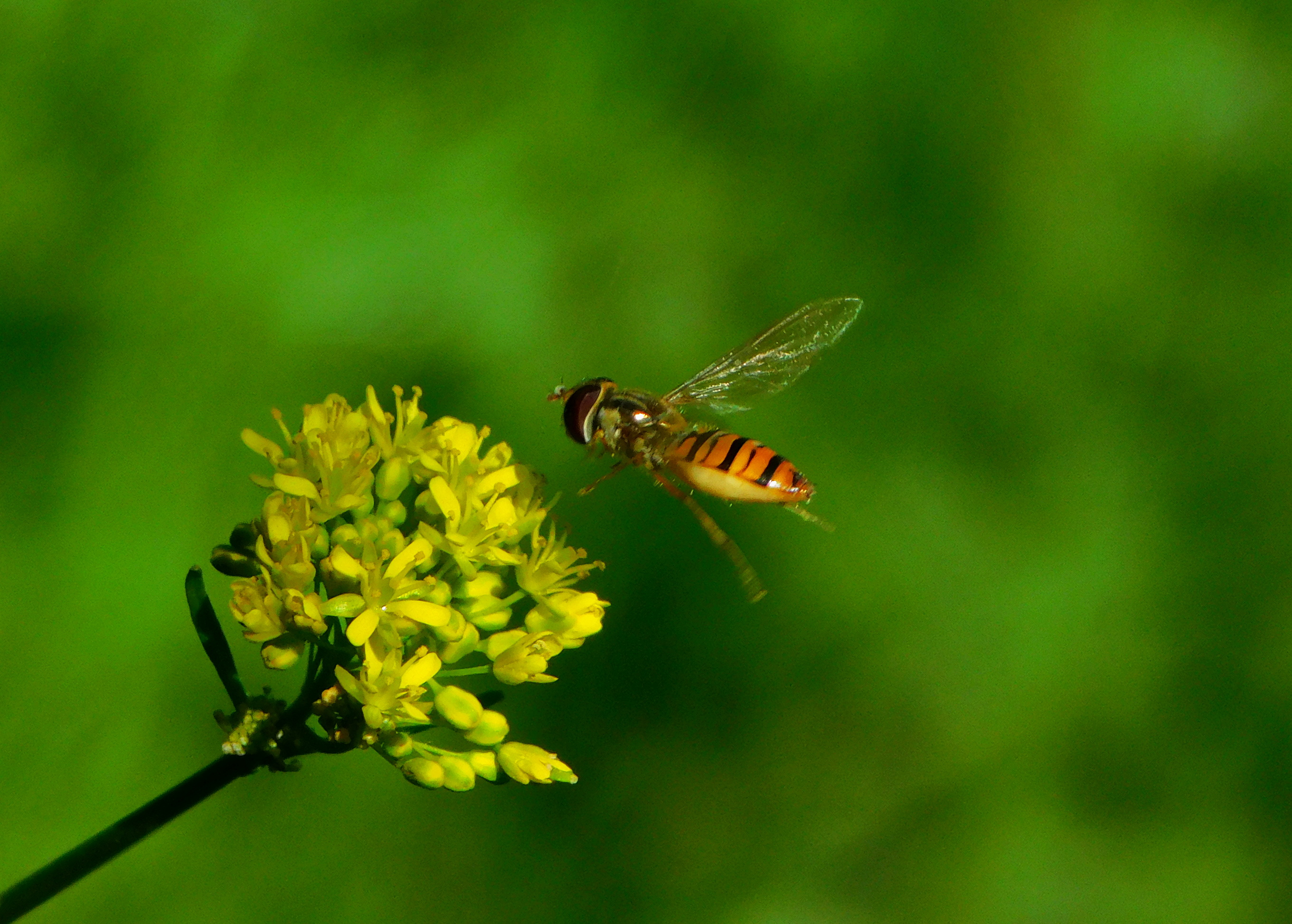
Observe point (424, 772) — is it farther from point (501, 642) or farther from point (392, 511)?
point (392, 511)

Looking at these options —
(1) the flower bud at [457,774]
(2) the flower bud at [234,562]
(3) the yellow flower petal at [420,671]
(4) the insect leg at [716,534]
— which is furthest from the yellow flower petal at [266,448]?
(4) the insect leg at [716,534]

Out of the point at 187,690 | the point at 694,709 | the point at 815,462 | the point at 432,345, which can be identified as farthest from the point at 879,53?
the point at 187,690

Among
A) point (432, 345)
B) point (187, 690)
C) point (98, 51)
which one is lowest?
point (187, 690)

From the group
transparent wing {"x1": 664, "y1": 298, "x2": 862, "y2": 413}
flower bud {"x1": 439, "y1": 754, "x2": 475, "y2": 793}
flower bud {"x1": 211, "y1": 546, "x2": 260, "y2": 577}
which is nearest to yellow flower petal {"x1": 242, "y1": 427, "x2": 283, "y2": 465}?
flower bud {"x1": 211, "y1": 546, "x2": 260, "y2": 577}

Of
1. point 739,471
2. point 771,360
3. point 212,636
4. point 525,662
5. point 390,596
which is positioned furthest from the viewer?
point 771,360

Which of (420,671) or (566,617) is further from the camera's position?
(566,617)

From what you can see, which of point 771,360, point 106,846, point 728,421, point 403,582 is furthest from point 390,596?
point 728,421

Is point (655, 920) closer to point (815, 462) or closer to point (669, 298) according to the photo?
point (815, 462)
